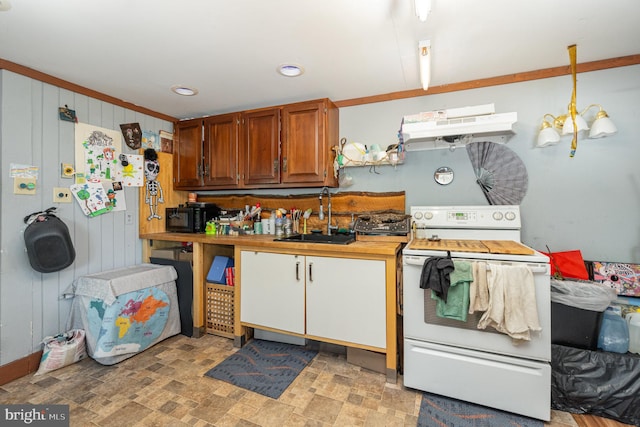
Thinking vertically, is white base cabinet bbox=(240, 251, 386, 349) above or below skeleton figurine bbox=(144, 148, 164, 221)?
below

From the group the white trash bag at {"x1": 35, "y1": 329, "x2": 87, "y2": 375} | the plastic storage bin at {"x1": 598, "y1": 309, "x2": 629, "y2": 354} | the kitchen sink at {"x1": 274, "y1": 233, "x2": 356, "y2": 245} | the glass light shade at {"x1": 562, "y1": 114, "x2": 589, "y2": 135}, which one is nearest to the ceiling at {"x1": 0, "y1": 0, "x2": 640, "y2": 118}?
the glass light shade at {"x1": 562, "y1": 114, "x2": 589, "y2": 135}

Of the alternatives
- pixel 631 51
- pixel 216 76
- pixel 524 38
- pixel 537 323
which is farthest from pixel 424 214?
pixel 216 76

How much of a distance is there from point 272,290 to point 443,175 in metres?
1.75

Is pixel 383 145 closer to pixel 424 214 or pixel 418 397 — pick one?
pixel 424 214

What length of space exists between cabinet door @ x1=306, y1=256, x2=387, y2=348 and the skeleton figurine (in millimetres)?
1995

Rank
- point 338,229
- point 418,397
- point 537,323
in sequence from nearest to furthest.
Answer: point 537,323, point 418,397, point 338,229

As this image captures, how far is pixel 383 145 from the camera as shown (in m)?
2.65

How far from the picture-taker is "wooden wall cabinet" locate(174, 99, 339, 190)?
2.57 meters

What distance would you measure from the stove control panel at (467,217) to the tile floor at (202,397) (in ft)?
3.93

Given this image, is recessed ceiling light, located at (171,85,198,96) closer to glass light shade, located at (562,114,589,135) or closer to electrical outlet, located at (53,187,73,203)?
electrical outlet, located at (53,187,73,203)

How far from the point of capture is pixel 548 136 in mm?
2027

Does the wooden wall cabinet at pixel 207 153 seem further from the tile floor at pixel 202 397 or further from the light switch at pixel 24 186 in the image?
the tile floor at pixel 202 397

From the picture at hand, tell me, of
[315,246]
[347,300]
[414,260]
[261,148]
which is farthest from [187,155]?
[414,260]

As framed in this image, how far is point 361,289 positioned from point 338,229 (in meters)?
0.72
